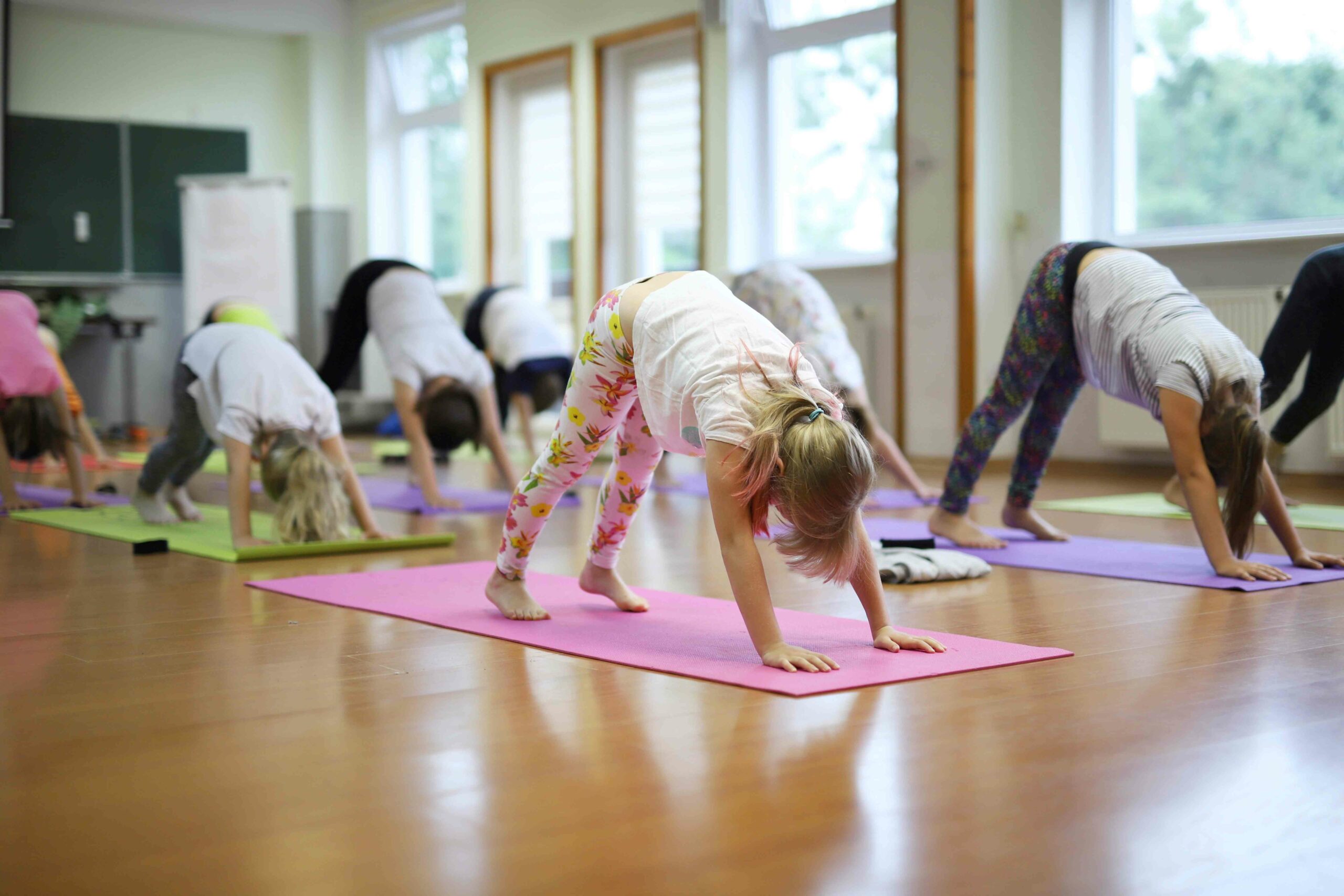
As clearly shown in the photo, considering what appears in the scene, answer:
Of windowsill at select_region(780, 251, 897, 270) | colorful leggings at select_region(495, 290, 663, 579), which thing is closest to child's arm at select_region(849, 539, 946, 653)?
colorful leggings at select_region(495, 290, 663, 579)

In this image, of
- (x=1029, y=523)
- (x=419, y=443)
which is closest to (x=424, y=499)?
(x=419, y=443)

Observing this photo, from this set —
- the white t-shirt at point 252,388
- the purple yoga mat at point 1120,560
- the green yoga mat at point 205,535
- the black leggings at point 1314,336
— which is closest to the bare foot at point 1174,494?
the black leggings at point 1314,336

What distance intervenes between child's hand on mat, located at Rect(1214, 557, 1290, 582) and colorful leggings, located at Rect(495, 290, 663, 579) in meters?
1.37

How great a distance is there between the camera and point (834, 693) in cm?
199

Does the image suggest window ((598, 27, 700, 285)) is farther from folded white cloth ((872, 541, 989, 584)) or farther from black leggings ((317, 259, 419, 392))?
folded white cloth ((872, 541, 989, 584))

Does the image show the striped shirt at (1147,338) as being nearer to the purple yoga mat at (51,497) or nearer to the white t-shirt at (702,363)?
the white t-shirt at (702,363)

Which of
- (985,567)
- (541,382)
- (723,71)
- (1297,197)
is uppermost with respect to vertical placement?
(723,71)

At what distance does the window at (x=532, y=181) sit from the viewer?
9234 mm

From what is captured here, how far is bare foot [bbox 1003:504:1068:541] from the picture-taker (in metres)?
3.88

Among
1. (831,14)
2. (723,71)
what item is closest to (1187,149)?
(831,14)

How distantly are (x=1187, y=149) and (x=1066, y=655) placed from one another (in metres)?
4.51

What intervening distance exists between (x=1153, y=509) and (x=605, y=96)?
5.18m

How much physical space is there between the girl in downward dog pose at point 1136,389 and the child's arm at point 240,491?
6.29ft

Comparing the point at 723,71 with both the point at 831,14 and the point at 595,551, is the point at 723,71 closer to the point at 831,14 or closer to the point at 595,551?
the point at 831,14
